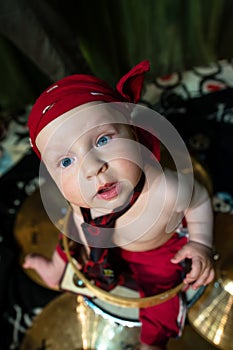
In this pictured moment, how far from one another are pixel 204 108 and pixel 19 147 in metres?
0.50

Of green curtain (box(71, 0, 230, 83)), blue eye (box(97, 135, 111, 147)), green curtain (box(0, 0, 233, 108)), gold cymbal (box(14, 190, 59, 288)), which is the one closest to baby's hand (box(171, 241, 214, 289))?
blue eye (box(97, 135, 111, 147))

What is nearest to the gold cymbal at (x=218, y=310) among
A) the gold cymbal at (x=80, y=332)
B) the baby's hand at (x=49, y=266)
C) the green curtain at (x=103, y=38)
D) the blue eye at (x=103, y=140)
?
the gold cymbal at (x=80, y=332)

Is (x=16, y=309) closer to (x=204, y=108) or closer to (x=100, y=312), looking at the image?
(x=100, y=312)

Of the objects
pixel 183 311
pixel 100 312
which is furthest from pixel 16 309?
pixel 183 311

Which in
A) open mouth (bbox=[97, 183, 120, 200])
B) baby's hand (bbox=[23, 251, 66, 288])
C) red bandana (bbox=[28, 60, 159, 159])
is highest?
red bandana (bbox=[28, 60, 159, 159])

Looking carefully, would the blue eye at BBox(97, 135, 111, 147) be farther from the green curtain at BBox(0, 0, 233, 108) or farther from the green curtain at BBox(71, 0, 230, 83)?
the green curtain at BBox(71, 0, 230, 83)

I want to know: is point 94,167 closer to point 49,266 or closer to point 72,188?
point 72,188

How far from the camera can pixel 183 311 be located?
30.8 inches

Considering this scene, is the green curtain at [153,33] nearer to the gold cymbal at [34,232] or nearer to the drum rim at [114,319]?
the gold cymbal at [34,232]

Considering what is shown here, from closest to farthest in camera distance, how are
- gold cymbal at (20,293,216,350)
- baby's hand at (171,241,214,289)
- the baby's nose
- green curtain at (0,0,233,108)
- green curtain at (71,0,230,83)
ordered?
the baby's nose < baby's hand at (171,241,214,289) < gold cymbal at (20,293,216,350) < green curtain at (0,0,233,108) < green curtain at (71,0,230,83)

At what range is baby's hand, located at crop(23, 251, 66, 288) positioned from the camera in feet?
2.91

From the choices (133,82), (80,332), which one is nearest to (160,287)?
(80,332)

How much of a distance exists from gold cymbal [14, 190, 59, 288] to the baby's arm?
368 mm

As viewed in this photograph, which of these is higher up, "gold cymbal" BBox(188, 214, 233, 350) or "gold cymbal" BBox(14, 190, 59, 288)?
"gold cymbal" BBox(14, 190, 59, 288)
